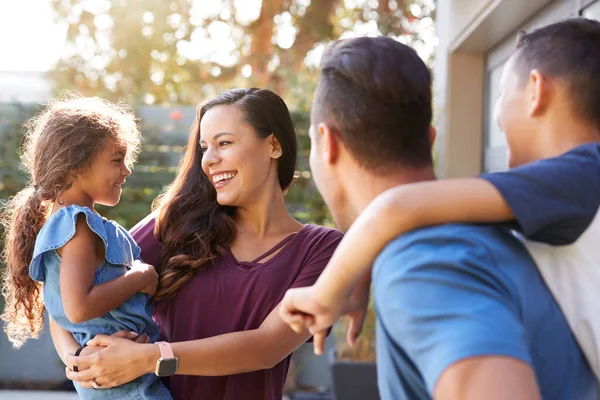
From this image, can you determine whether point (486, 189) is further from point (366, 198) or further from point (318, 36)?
point (318, 36)

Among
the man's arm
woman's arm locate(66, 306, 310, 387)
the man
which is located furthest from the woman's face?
the man's arm

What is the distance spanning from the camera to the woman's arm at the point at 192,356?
175cm

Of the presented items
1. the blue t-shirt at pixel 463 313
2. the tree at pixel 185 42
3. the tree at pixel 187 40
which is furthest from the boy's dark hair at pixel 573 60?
the tree at pixel 187 40

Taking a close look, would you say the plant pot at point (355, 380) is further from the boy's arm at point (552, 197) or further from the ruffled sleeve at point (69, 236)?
the boy's arm at point (552, 197)

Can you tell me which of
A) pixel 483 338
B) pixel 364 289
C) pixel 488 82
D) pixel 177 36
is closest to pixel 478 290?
pixel 483 338

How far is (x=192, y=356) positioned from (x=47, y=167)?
639mm

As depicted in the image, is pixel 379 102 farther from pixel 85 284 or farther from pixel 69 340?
pixel 69 340

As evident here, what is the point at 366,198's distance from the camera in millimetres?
1111

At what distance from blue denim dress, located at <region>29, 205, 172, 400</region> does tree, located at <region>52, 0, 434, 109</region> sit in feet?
23.0

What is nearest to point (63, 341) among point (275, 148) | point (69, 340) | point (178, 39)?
point (69, 340)

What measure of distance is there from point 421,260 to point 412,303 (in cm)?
A: 5

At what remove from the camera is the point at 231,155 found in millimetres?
2053

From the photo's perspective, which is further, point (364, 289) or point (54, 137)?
point (54, 137)

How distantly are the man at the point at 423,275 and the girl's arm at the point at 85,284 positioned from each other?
0.81m
